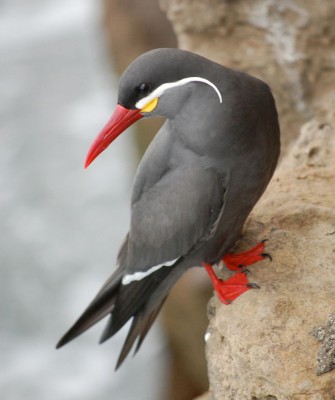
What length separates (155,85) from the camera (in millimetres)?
4078

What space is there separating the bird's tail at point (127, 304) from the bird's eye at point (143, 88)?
109cm

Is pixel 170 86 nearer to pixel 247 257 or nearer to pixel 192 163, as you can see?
pixel 192 163

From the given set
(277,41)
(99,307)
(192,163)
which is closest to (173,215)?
(192,163)

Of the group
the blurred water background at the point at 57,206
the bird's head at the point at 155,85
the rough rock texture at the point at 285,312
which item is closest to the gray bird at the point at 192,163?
the bird's head at the point at 155,85

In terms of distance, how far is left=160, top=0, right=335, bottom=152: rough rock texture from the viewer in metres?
5.89

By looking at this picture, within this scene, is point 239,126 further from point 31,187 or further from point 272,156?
point 31,187

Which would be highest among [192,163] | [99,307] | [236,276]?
[192,163]

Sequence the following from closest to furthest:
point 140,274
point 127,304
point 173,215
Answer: point 173,215 → point 140,274 → point 127,304

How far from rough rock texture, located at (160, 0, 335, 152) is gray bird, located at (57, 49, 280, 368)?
5.58 feet

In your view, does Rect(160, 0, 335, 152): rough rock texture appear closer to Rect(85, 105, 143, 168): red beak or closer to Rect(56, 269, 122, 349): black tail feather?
Rect(56, 269, 122, 349): black tail feather

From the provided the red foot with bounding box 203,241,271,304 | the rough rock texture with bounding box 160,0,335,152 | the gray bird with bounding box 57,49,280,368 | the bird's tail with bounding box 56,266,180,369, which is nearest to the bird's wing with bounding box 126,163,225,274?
the gray bird with bounding box 57,49,280,368

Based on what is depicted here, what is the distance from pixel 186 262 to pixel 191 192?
60cm

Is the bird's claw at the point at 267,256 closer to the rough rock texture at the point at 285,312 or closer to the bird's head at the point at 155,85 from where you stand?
the rough rock texture at the point at 285,312

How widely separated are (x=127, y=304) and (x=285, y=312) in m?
1.11
